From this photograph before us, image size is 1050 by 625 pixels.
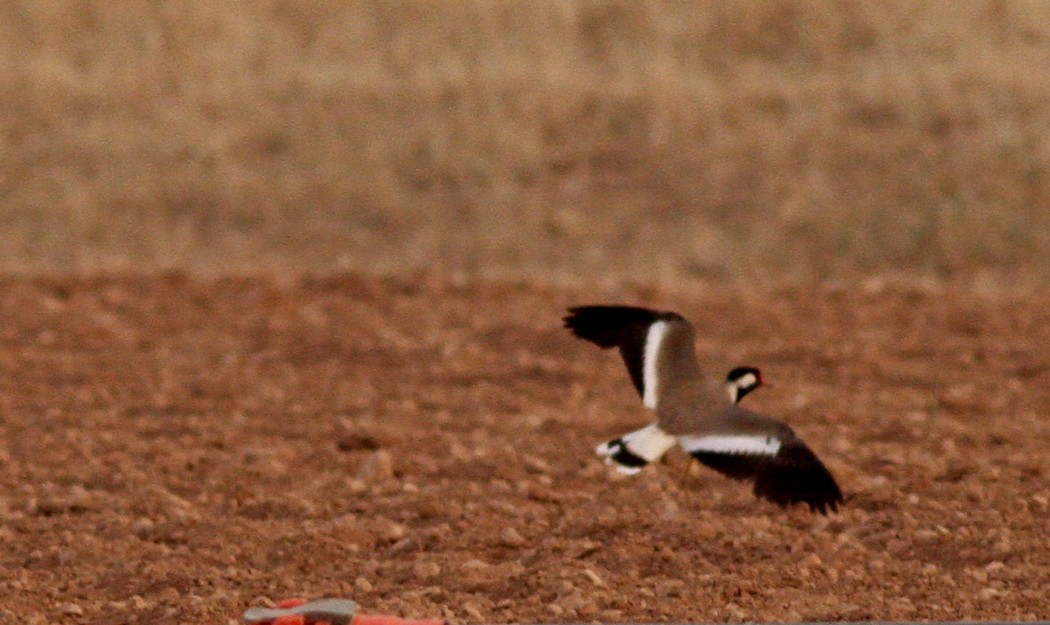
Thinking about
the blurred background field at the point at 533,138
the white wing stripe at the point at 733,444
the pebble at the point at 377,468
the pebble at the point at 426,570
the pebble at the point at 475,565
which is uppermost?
the blurred background field at the point at 533,138

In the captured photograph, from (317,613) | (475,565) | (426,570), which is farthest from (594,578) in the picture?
(317,613)

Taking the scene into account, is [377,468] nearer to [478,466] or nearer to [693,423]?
[478,466]

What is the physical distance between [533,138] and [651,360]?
11.9 metres

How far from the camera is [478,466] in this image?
815 cm

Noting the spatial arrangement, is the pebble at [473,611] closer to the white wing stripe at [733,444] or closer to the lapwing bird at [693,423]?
the lapwing bird at [693,423]

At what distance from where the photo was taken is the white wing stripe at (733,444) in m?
5.70

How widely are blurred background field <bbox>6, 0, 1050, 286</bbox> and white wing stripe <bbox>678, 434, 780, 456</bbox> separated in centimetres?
873

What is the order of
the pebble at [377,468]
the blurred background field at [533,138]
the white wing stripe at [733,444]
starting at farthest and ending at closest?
1. the blurred background field at [533,138]
2. the pebble at [377,468]
3. the white wing stripe at [733,444]

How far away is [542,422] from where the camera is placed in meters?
9.25

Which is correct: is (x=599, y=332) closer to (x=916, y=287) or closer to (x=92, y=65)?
(x=916, y=287)

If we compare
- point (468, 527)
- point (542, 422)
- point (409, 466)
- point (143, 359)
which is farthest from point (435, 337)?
point (468, 527)

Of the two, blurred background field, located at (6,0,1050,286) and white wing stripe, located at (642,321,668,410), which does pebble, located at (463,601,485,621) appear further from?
blurred background field, located at (6,0,1050,286)

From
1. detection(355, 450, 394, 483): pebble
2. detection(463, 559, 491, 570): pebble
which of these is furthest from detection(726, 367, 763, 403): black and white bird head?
detection(355, 450, 394, 483): pebble

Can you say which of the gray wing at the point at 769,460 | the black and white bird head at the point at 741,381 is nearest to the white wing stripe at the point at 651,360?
the black and white bird head at the point at 741,381
